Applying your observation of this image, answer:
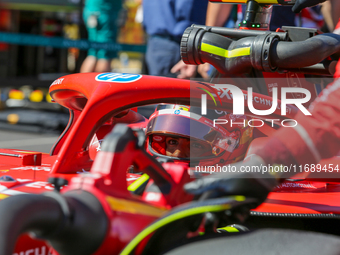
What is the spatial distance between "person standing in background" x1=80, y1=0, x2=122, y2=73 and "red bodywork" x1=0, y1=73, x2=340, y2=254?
332cm

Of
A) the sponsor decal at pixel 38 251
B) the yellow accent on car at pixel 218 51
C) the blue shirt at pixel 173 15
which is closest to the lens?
the sponsor decal at pixel 38 251

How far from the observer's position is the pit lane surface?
13.5 ft

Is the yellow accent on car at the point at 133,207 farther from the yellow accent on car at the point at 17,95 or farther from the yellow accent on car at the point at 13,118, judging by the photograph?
the yellow accent on car at the point at 17,95

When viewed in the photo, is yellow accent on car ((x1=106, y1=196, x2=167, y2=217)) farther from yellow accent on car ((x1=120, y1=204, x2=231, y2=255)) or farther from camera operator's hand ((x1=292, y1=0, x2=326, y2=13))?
camera operator's hand ((x1=292, y1=0, x2=326, y2=13))

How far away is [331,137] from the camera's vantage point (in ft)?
3.04

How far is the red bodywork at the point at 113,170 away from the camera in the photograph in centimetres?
84

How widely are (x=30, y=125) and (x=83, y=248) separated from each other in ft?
13.8

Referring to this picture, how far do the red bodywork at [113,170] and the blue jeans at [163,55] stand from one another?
2.04 meters

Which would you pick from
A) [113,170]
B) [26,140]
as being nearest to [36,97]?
[26,140]

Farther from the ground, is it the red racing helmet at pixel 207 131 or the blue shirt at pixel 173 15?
the blue shirt at pixel 173 15

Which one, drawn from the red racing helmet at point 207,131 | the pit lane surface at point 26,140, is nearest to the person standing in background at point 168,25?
the pit lane surface at point 26,140

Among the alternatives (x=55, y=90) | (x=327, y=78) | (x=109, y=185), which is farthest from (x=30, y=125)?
(x=109, y=185)

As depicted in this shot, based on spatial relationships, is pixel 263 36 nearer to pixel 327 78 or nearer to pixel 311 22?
pixel 327 78

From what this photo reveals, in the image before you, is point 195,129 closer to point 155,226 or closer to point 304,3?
point 304,3
